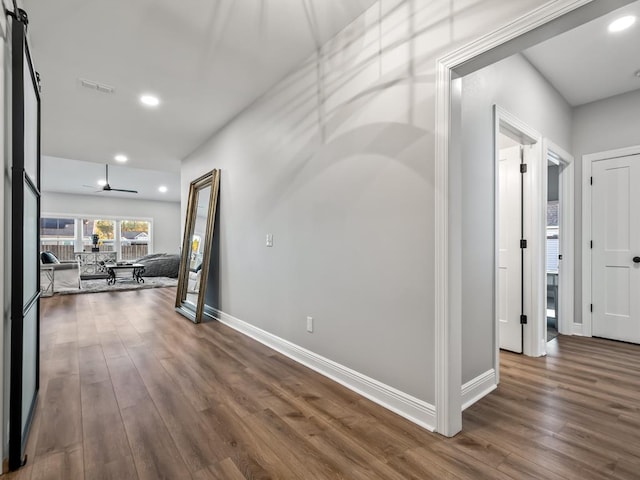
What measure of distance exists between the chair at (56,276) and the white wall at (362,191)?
17.6ft

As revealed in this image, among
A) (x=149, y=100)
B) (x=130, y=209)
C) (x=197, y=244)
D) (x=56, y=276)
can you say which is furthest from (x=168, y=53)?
(x=130, y=209)

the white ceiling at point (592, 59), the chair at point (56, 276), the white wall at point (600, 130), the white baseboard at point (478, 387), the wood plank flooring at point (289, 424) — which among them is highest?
the white ceiling at point (592, 59)

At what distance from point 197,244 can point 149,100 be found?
2.02 metres

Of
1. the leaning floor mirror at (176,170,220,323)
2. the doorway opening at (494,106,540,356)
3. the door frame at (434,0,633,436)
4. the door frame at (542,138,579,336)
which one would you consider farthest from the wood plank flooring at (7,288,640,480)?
the leaning floor mirror at (176,170,220,323)

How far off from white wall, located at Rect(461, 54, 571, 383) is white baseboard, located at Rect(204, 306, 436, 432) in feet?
1.41

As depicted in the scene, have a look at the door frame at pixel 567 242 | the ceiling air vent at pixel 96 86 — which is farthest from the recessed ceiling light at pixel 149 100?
the door frame at pixel 567 242

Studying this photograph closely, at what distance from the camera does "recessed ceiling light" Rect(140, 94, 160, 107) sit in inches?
138

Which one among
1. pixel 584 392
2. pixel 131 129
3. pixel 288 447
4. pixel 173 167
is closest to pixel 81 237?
pixel 173 167

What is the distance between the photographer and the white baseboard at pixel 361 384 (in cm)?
186

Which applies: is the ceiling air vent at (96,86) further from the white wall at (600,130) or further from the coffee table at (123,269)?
the coffee table at (123,269)

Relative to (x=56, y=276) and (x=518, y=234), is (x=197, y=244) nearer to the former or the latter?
(x=56, y=276)

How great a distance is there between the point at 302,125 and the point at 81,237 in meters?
11.2

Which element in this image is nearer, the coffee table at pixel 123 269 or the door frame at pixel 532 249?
the door frame at pixel 532 249

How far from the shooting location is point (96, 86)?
10.6 ft
